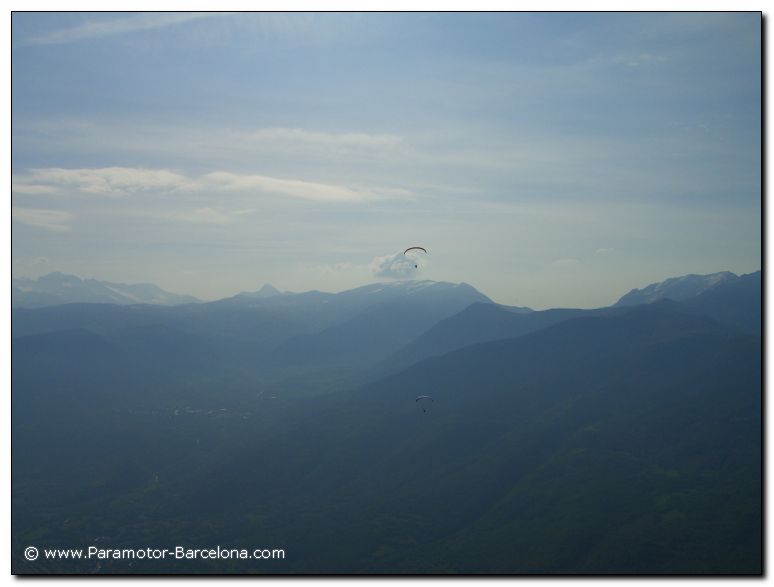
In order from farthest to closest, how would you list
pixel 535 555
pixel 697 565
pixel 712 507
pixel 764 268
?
1. pixel 712 507
2. pixel 535 555
3. pixel 697 565
4. pixel 764 268

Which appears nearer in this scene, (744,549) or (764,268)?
(764,268)

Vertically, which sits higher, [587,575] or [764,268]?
[764,268]

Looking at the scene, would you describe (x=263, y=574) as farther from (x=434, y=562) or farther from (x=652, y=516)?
(x=652, y=516)

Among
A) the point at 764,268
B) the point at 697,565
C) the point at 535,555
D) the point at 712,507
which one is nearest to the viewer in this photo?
the point at 764,268

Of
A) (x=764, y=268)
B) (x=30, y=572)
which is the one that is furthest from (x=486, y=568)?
(x=30, y=572)

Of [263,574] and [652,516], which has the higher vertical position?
[652,516]
